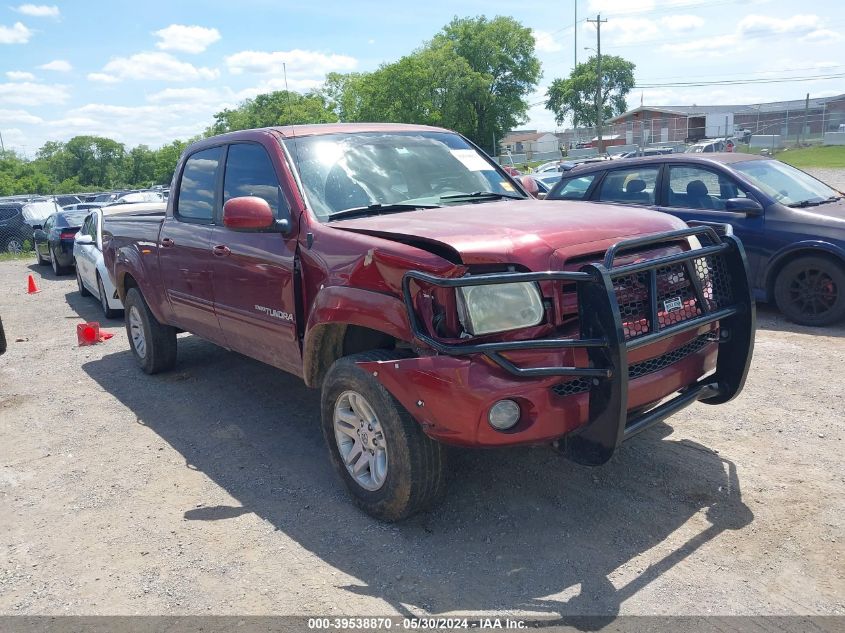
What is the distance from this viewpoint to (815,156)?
35594 mm

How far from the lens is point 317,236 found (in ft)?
13.3

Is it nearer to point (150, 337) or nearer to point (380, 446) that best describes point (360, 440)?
point (380, 446)

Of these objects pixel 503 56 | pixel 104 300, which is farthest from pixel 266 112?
pixel 104 300

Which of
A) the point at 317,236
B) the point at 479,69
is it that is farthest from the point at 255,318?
the point at 479,69

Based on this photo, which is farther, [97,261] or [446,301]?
[97,261]

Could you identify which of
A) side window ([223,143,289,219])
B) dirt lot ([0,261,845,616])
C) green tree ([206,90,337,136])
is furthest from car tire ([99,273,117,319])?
green tree ([206,90,337,136])

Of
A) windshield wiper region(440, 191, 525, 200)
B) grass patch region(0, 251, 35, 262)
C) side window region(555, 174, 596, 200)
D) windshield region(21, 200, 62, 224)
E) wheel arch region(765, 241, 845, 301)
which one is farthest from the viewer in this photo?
windshield region(21, 200, 62, 224)

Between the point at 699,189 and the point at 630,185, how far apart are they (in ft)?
2.83

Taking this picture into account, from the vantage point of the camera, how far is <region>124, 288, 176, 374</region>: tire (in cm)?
671

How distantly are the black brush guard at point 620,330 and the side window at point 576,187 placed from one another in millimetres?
5366

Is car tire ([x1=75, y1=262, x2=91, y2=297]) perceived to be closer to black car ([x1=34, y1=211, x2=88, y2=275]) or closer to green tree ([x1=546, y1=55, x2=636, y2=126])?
black car ([x1=34, y1=211, x2=88, y2=275])

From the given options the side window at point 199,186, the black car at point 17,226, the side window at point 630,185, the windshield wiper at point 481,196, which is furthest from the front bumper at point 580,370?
the black car at point 17,226

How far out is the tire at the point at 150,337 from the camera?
6711 mm

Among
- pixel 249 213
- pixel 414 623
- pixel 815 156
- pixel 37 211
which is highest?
pixel 249 213
